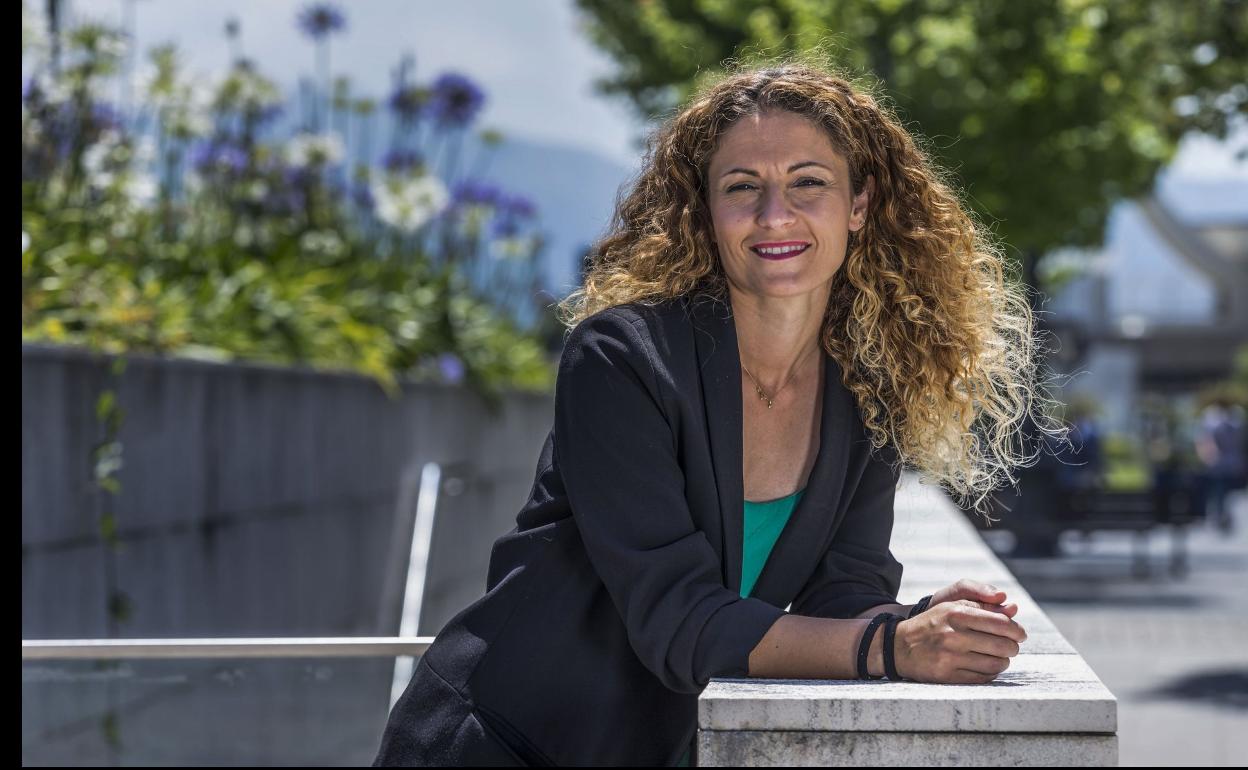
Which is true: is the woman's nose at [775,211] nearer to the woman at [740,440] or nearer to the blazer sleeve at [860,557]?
the woman at [740,440]

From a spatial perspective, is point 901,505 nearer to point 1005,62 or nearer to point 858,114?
point 858,114

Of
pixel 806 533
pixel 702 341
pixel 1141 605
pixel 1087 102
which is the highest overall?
pixel 1087 102

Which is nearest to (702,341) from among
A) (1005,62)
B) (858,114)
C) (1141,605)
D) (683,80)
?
(858,114)

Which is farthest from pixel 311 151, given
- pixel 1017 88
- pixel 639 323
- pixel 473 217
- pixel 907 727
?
pixel 1017 88

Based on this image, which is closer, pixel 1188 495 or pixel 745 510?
pixel 745 510

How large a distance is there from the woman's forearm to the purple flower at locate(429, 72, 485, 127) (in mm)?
8558

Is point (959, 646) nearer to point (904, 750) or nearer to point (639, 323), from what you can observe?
point (904, 750)

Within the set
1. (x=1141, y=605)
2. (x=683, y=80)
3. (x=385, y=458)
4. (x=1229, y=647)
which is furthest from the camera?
(x=683, y=80)

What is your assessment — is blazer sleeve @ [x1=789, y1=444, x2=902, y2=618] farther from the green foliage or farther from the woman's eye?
the green foliage

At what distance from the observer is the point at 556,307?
2932 millimetres

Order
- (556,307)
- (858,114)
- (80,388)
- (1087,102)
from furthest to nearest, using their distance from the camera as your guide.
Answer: (1087,102)
(80,388)
(556,307)
(858,114)

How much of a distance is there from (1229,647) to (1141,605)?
7.62 ft

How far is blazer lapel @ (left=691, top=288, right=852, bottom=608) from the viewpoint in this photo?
2.25 meters

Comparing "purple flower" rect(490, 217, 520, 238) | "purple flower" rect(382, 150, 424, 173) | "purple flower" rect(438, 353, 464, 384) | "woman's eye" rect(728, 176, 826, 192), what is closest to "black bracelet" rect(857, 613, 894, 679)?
"woman's eye" rect(728, 176, 826, 192)
